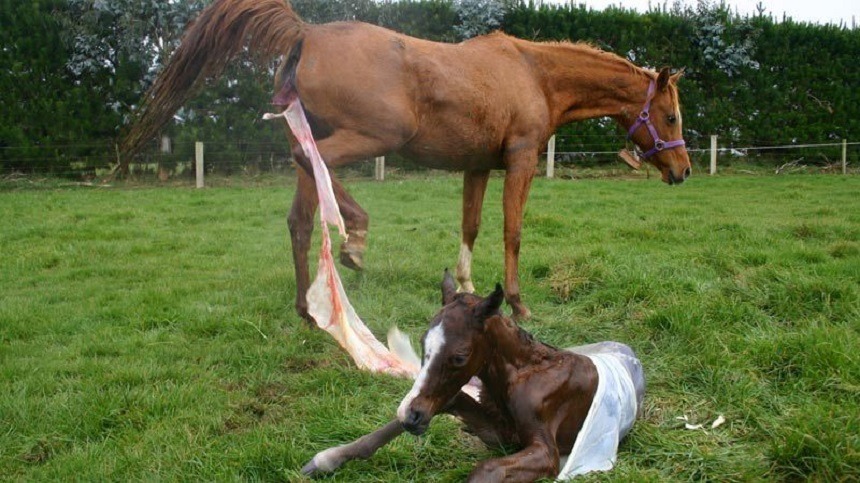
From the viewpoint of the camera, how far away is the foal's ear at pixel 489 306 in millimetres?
2777

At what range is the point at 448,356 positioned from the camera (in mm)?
2773

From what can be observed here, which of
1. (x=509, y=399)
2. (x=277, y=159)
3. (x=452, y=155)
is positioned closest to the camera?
(x=509, y=399)

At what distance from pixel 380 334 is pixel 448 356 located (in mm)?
2327

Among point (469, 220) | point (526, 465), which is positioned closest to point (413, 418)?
point (526, 465)

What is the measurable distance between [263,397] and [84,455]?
0.97m

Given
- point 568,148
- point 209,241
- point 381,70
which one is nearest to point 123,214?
point 209,241

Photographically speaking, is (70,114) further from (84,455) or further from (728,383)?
(728,383)

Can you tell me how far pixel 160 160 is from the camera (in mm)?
15164

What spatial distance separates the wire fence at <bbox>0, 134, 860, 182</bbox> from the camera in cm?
1459

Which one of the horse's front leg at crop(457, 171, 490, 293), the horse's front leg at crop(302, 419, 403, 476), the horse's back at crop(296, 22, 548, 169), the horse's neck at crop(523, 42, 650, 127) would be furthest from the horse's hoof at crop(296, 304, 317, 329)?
the horse's neck at crop(523, 42, 650, 127)

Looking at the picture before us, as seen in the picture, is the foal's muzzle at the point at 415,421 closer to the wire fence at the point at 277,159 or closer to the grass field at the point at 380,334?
the grass field at the point at 380,334

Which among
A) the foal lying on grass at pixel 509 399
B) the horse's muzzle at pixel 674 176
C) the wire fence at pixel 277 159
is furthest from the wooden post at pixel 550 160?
the foal lying on grass at pixel 509 399

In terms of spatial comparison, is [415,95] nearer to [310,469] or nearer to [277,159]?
[310,469]

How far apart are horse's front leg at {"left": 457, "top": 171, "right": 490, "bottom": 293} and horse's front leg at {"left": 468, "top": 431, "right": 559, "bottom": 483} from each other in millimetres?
3202
